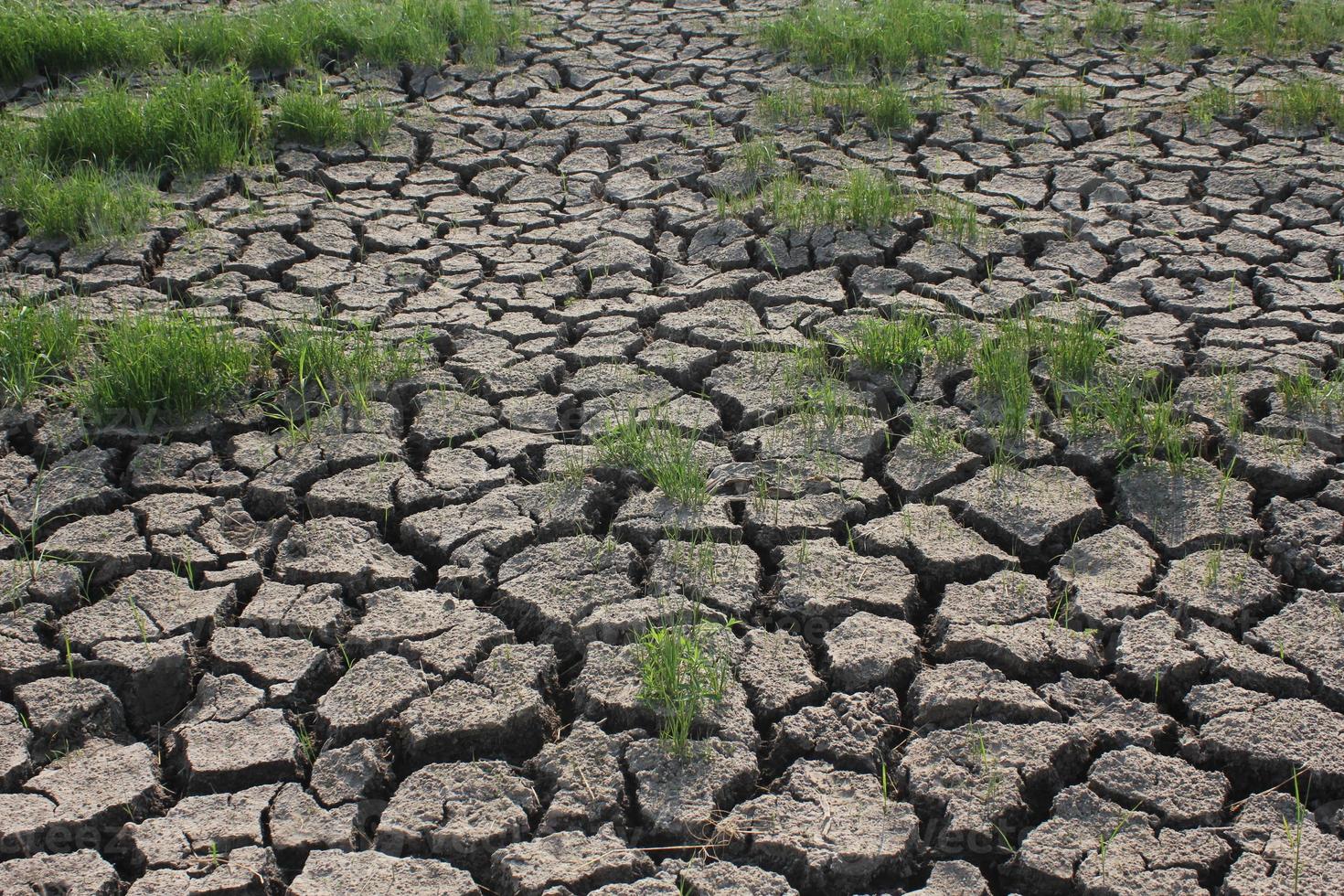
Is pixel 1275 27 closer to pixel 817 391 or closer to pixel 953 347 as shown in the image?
pixel 953 347

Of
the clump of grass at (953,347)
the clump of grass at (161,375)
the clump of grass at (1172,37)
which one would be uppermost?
the clump of grass at (1172,37)

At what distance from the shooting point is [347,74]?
20.6ft

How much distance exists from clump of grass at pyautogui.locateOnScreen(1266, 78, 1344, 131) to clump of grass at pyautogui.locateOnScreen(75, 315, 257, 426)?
4.29 m

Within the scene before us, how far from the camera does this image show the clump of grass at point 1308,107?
550 cm

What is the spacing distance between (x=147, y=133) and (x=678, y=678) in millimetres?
3765

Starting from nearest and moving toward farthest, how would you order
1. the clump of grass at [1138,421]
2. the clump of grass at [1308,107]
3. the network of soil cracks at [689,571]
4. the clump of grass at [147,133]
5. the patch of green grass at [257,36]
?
the network of soil cracks at [689,571]
the clump of grass at [1138,421]
the clump of grass at [147,133]
the clump of grass at [1308,107]
the patch of green grass at [257,36]

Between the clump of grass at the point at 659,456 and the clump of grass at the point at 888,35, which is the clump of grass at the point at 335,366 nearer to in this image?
the clump of grass at the point at 659,456

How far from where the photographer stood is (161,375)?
145 inches

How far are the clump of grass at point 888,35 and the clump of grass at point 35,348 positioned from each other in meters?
3.71

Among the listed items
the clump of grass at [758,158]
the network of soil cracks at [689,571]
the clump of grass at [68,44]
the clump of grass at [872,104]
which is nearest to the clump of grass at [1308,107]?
the network of soil cracks at [689,571]

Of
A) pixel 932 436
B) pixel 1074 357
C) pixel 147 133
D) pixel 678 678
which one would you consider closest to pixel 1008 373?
pixel 1074 357

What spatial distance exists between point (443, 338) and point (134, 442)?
98cm

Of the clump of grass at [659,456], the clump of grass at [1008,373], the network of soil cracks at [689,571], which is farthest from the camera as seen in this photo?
the clump of grass at [1008,373]

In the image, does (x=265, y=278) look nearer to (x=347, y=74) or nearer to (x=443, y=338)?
(x=443, y=338)
